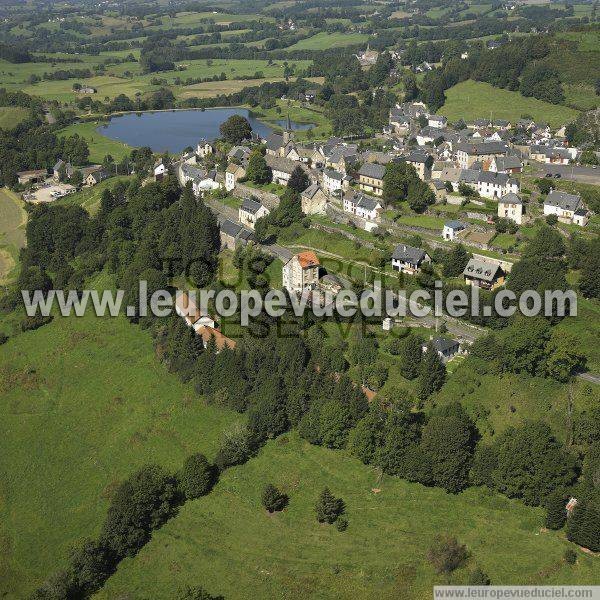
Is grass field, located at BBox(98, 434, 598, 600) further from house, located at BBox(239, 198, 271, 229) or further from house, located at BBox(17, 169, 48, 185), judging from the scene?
house, located at BBox(17, 169, 48, 185)

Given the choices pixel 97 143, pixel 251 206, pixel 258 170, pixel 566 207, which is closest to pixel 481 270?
pixel 566 207

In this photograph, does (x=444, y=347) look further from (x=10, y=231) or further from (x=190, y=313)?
(x=10, y=231)

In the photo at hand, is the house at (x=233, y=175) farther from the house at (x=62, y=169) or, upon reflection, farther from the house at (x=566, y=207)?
the house at (x=62, y=169)

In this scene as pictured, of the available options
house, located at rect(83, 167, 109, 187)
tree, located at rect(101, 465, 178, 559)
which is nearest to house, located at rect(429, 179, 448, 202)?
tree, located at rect(101, 465, 178, 559)

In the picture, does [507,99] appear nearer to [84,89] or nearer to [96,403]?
[96,403]

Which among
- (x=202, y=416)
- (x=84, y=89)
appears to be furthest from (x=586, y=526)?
(x=84, y=89)

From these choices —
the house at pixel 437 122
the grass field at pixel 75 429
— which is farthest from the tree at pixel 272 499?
the house at pixel 437 122
